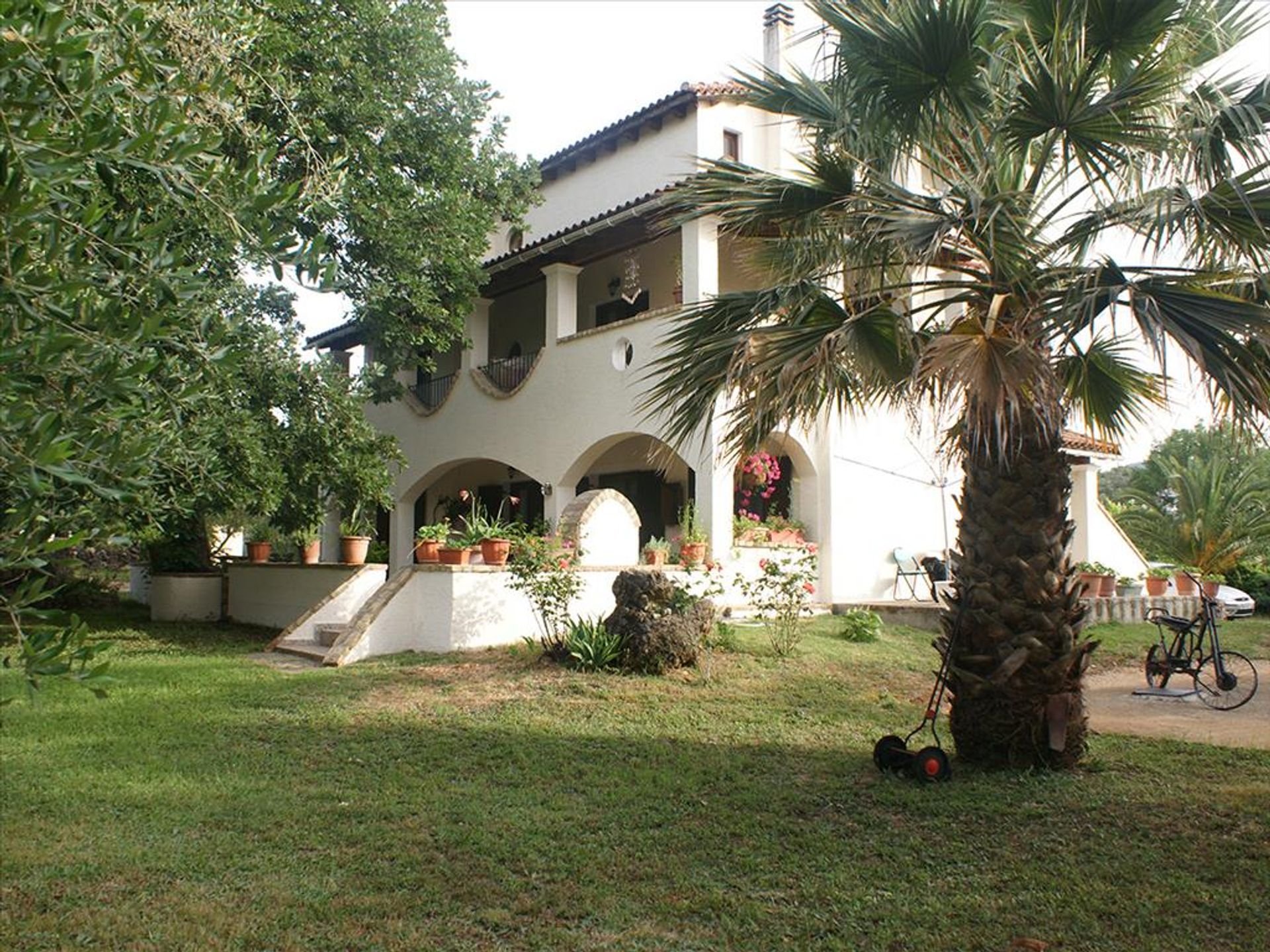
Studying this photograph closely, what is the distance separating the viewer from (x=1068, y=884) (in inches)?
192

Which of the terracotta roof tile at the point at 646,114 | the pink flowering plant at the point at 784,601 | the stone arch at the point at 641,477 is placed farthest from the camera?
the stone arch at the point at 641,477

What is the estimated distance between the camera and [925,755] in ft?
21.6

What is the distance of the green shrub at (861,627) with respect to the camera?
13.1 meters

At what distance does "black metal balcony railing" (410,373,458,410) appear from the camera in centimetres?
2030

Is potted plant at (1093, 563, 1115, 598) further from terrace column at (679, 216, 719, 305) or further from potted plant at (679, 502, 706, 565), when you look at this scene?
terrace column at (679, 216, 719, 305)

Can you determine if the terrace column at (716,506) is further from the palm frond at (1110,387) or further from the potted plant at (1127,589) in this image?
the potted plant at (1127,589)

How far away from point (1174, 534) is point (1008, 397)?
18.7 m

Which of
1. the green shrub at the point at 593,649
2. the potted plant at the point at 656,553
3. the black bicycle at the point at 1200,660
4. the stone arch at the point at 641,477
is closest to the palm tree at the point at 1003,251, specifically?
the black bicycle at the point at 1200,660

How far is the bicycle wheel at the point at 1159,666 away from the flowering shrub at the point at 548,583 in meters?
6.06

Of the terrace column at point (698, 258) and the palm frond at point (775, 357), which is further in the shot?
the terrace column at point (698, 258)

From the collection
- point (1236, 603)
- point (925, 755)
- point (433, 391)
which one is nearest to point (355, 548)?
point (433, 391)

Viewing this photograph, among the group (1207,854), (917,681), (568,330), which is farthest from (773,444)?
(1207,854)

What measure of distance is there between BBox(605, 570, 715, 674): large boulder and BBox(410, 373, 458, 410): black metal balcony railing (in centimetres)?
1013

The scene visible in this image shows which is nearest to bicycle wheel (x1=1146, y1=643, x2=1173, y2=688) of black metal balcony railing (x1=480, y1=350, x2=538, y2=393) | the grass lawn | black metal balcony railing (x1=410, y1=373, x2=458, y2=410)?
Result: the grass lawn
